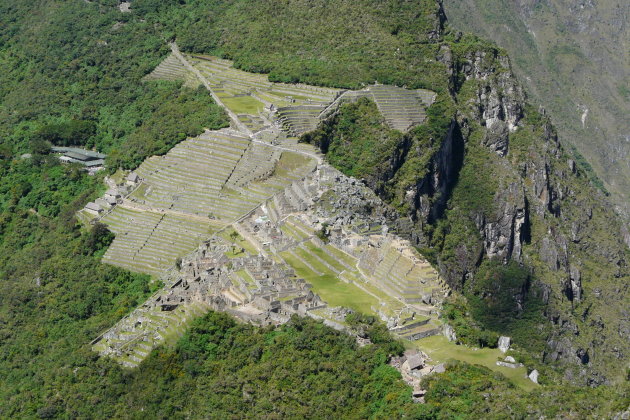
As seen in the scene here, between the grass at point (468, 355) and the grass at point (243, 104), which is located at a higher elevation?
the grass at point (468, 355)

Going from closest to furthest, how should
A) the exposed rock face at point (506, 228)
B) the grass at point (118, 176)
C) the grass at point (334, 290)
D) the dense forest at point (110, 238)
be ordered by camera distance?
the dense forest at point (110, 238) → the grass at point (334, 290) → the grass at point (118, 176) → the exposed rock face at point (506, 228)

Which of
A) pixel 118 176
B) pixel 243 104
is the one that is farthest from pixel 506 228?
pixel 118 176

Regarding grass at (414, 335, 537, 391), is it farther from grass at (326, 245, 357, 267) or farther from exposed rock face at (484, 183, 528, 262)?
exposed rock face at (484, 183, 528, 262)

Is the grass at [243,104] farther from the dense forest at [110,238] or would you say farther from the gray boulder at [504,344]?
the gray boulder at [504,344]

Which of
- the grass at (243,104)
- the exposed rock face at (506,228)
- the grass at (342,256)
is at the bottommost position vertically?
the exposed rock face at (506,228)

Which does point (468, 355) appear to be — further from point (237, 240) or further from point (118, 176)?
point (118, 176)

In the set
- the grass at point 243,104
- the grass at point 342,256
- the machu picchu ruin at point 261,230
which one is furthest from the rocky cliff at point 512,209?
the grass at point 342,256

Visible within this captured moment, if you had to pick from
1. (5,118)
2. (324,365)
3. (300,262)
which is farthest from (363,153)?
(324,365)
